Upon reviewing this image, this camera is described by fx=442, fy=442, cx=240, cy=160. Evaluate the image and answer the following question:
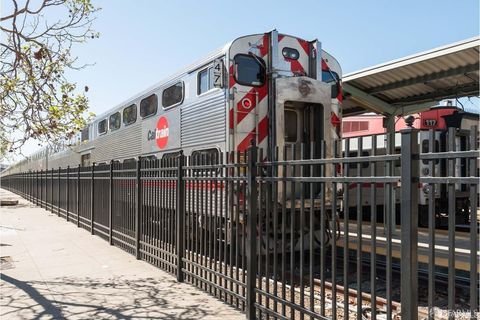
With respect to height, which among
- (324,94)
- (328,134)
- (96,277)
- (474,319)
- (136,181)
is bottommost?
(96,277)

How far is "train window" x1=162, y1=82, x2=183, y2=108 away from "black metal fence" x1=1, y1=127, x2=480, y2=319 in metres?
1.86

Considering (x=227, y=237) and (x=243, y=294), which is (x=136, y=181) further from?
(x=243, y=294)

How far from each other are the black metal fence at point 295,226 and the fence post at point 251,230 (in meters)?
0.01

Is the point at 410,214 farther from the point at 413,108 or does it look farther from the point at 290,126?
the point at 413,108

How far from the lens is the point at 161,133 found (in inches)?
415

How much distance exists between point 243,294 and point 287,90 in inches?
163

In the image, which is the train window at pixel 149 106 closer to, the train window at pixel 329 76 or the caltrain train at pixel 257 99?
the caltrain train at pixel 257 99

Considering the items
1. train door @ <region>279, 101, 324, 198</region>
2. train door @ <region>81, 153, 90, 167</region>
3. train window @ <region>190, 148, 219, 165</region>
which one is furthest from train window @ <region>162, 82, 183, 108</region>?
train door @ <region>81, 153, 90, 167</region>

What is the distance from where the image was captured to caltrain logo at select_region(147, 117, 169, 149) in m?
10.3

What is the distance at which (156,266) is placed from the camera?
750cm

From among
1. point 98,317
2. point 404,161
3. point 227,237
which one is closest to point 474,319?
point 404,161

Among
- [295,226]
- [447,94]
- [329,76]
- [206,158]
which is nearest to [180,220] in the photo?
[206,158]

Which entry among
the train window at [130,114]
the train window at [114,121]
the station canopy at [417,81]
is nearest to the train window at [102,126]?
the train window at [114,121]

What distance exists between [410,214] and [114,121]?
12.8 m
